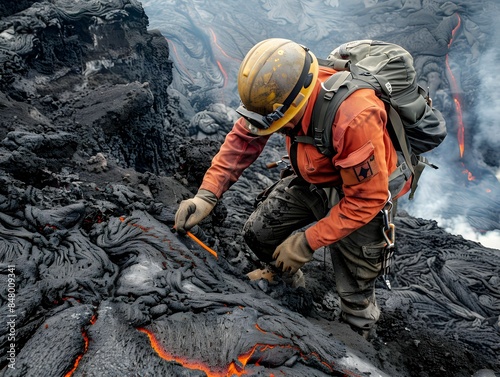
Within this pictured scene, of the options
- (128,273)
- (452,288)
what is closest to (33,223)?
(128,273)

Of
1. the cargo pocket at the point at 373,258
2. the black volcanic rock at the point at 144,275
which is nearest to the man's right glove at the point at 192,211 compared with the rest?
the black volcanic rock at the point at 144,275

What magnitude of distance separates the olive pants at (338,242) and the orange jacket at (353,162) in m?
0.33

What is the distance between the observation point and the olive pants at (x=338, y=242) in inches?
115

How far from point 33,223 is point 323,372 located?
2.20 m

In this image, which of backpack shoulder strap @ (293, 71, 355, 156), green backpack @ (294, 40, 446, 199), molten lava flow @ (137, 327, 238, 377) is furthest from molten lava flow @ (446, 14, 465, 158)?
molten lava flow @ (137, 327, 238, 377)

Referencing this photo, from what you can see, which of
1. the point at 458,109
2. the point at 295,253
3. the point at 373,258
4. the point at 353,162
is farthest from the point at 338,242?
the point at 458,109

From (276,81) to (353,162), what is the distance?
28.3 inches

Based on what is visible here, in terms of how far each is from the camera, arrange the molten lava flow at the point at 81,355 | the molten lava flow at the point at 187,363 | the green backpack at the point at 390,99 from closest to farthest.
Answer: the molten lava flow at the point at 81,355, the molten lava flow at the point at 187,363, the green backpack at the point at 390,99

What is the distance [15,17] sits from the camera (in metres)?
6.33

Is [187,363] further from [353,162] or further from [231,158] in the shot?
[231,158]

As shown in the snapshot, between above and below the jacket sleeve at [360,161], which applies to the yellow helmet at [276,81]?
above

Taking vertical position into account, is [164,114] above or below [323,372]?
below

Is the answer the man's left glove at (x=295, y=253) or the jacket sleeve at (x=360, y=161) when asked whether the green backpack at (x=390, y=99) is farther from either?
the man's left glove at (x=295, y=253)

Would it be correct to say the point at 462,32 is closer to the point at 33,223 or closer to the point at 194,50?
the point at 194,50
